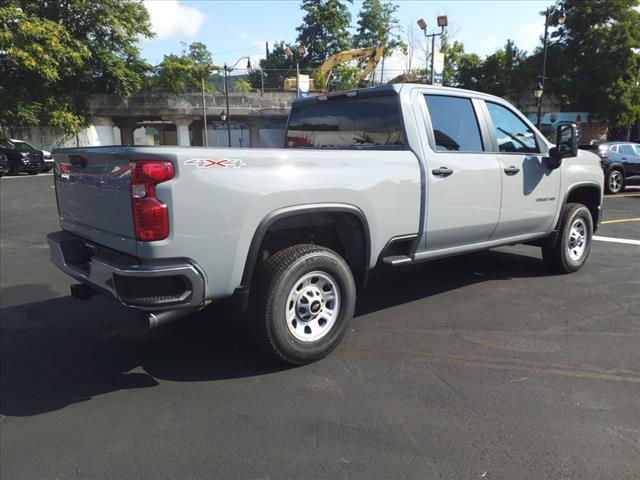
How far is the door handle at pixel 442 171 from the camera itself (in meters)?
4.11

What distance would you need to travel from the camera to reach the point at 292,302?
137 inches

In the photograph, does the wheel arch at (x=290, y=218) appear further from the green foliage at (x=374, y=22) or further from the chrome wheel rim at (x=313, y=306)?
the green foliage at (x=374, y=22)

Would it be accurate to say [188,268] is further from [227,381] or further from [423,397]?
[423,397]

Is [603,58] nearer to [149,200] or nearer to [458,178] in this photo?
[458,178]

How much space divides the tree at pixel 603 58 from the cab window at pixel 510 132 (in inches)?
1311

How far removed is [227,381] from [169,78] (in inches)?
1574

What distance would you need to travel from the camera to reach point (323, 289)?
11.9ft

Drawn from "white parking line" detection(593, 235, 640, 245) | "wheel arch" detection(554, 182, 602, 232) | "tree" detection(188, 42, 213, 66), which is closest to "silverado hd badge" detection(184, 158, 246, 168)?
"wheel arch" detection(554, 182, 602, 232)

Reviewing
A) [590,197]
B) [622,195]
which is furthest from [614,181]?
[590,197]

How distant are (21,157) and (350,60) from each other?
22.3 meters

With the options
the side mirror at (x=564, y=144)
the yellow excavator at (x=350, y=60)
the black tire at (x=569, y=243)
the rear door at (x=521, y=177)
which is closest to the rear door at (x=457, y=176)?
the rear door at (x=521, y=177)

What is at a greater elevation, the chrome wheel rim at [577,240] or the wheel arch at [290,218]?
the wheel arch at [290,218]

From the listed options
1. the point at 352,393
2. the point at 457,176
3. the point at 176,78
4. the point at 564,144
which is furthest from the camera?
the point at 176,78

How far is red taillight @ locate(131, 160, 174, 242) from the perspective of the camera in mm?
2781
